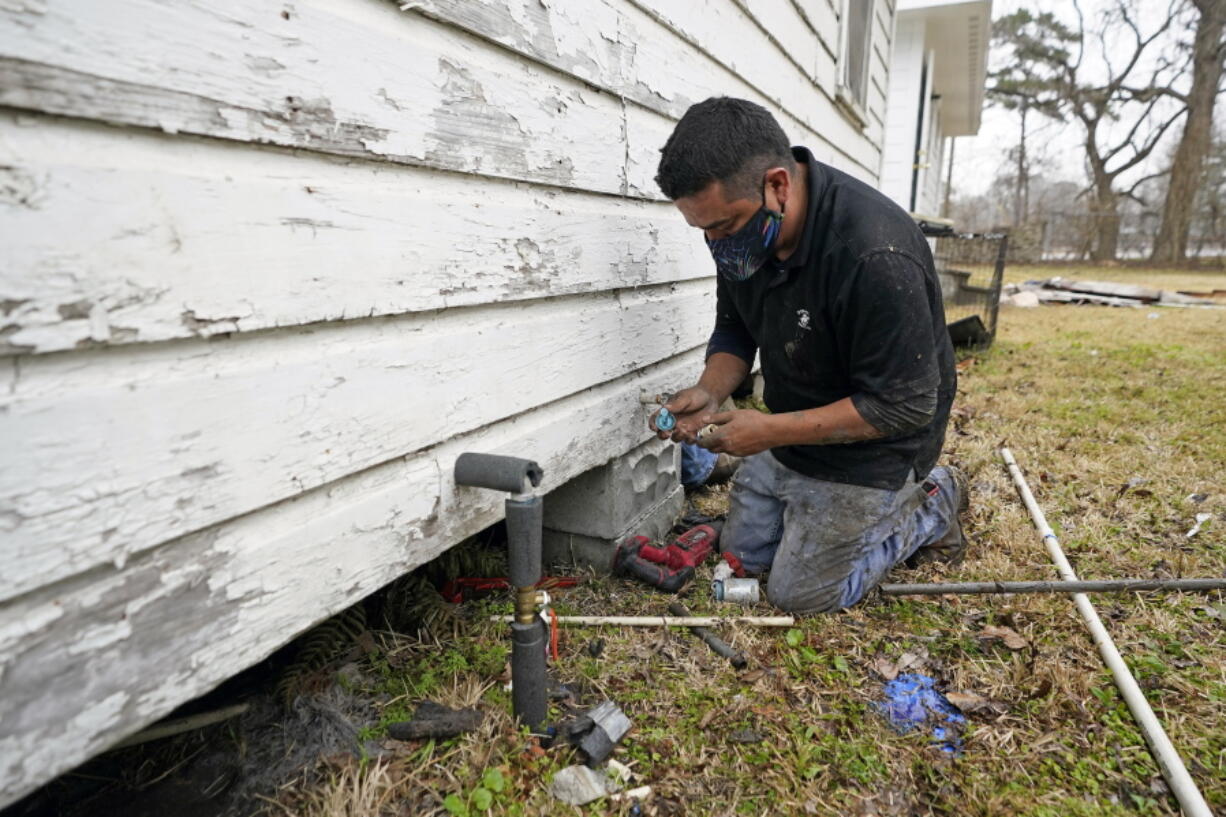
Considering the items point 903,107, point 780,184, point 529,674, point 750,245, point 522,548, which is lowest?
point 529,674

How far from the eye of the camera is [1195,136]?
23641 mm

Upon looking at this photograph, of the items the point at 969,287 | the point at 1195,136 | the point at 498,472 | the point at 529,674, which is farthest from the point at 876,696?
the point at 1195,136

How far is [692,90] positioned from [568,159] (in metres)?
1.05

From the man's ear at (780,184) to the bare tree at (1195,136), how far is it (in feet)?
96.3

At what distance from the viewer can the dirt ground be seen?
5.55 ft

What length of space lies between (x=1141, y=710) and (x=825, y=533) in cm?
101

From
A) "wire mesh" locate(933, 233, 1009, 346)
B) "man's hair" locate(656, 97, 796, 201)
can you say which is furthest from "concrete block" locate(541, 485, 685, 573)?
"wire mesh" locate(933, 233, 1009, 346)

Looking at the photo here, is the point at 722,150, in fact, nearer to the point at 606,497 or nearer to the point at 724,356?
the point at 724,356

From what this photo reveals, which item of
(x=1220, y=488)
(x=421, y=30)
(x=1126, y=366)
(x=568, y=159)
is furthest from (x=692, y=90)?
(x=1126, y=366)

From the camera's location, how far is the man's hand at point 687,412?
2.61 m

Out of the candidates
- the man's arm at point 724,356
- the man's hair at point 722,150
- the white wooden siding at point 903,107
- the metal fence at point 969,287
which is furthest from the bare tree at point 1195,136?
the man's hair at point 722,150

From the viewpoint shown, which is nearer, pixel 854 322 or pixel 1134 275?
Answer: pixel 854 322

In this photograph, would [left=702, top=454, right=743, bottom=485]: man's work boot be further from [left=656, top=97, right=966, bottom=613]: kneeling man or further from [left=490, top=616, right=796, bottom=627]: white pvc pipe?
[left=490, top=616, right=796, bottom=627]: white pvc pipe

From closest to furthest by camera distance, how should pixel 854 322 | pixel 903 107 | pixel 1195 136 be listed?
pixel 854 322 < pixel 903 107 < pixel 1195 136
